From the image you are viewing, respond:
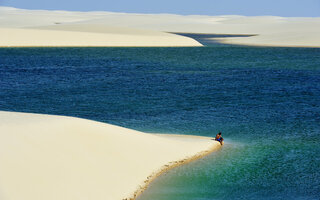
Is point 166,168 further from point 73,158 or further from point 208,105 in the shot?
point 208,105

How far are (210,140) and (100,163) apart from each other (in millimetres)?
6074

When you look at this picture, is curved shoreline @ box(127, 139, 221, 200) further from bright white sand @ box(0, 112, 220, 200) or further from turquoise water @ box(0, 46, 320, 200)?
turquoise water @ box(0, 46, 320, 200)

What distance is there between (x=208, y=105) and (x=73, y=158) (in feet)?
49.8

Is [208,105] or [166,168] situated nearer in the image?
[166,168]

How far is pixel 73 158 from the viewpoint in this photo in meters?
13.8

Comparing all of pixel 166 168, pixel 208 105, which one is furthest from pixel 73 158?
pixel 208 105

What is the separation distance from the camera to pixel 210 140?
1956cm

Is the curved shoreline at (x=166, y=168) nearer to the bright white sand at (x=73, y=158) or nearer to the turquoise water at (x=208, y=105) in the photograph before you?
the bright white sand at (x=73, y=158)

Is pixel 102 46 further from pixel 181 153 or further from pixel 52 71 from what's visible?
pixel 181 153

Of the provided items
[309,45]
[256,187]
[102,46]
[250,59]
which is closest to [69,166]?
[256,187]

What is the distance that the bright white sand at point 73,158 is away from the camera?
475 inches

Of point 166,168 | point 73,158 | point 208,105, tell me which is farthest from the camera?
→ point 208,105

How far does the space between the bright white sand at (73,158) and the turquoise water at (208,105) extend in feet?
2.28

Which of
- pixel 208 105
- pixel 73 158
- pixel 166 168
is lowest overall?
pixel 166 168
